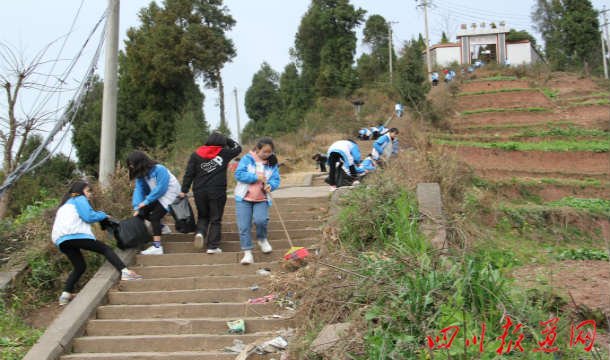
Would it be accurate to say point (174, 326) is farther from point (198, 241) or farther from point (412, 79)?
point (412, 79)

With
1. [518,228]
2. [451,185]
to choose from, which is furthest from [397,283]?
[518,228]

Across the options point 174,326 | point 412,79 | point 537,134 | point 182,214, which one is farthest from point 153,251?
point 412,79

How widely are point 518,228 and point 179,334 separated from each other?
9.67m

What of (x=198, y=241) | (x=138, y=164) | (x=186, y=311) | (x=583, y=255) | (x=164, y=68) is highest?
(x=164, y=68)

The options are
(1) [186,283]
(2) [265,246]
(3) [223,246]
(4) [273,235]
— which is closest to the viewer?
(1) [186,283]

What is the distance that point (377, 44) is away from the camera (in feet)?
163

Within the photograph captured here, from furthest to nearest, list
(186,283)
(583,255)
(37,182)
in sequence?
(37,182)
(583,255)
(186,283)

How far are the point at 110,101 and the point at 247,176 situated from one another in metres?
3.34

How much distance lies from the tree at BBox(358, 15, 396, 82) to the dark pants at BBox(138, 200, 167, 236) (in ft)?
123

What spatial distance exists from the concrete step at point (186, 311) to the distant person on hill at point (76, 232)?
0.68m

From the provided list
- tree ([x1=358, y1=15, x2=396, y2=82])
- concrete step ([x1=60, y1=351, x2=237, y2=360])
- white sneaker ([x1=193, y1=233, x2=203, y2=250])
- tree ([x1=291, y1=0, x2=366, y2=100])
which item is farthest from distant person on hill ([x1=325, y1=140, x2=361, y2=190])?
tree ([x1=358, y1=15, x2=396, y2=82])

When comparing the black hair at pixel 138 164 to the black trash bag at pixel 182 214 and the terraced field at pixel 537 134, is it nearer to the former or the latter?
the black trash bag at pixel 182 214

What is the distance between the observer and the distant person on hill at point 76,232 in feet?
23.3

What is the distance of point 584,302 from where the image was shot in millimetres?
6391
